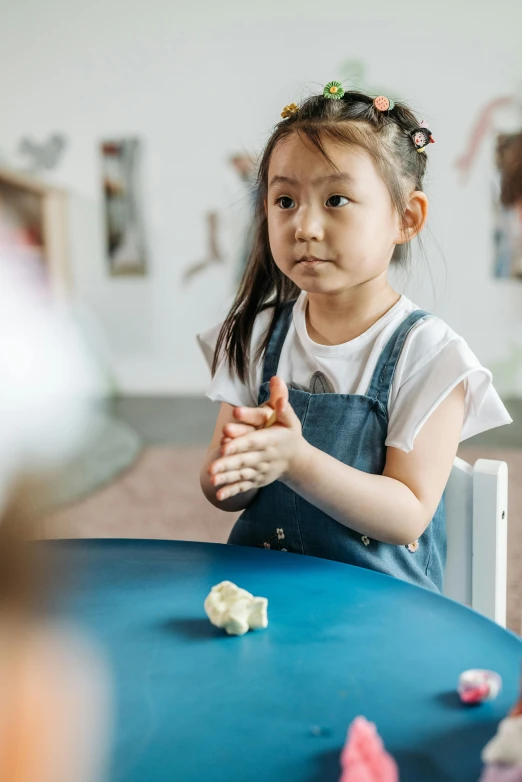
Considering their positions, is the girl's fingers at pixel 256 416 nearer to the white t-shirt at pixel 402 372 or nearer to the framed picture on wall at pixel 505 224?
the white t-shirt at pixel 402 372

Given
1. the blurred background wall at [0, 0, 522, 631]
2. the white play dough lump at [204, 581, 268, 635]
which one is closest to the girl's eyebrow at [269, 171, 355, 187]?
the white play dough lump at [204, 581, 268, 635]

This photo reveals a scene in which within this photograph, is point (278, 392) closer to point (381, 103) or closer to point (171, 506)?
point (381, 103)

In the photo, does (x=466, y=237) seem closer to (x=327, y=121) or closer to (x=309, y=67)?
(x=309, y=67)

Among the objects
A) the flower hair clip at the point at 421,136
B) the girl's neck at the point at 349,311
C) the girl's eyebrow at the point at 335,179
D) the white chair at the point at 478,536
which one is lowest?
the white chair at the point at 478,536

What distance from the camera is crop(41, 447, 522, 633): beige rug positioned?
2179 mm

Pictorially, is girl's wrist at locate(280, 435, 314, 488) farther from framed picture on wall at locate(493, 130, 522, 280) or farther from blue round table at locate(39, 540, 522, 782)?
framed picture on wall at locate(493, 130, 522, 280)

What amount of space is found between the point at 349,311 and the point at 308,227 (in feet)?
0.49

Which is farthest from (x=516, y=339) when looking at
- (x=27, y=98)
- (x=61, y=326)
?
(x=61, y=326)

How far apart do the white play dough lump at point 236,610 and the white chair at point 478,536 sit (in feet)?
0.95

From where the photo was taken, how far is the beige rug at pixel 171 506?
Result: 2.18m

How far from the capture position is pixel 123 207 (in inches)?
150

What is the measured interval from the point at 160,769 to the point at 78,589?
25cm

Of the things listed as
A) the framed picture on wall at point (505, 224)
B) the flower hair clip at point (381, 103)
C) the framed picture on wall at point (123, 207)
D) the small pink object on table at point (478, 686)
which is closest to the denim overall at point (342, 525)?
the flower hair clip at point (381, 103)

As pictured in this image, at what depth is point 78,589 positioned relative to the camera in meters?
0.62
